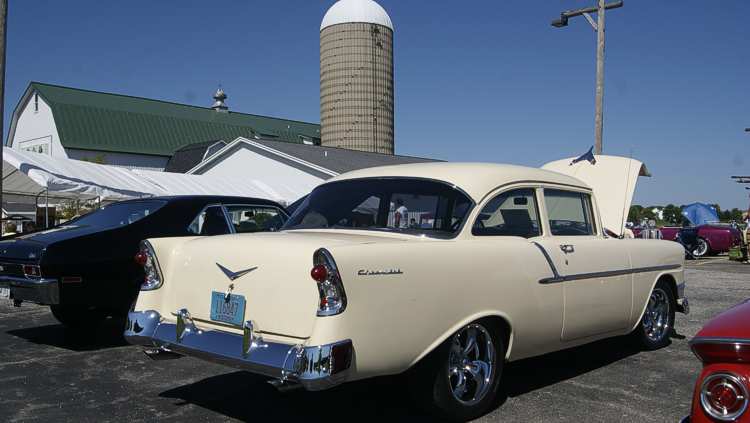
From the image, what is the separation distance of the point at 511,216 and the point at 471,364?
3.73ft

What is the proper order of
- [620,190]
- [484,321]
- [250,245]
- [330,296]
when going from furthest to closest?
[620,190]
[484,321]
[250,245]
[330,296]

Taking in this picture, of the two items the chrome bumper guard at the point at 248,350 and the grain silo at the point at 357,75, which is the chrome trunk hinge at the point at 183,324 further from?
the grain silo at the point at 357,75

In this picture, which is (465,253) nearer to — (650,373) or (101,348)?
(650,373)

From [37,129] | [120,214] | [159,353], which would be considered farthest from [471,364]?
[37,129]

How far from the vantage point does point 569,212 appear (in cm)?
573

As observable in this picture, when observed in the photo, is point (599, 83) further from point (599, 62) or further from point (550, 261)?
point (550, 261)

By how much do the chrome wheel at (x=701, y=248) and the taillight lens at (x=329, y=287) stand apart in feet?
68.8

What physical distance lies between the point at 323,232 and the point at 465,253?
1013 millimetres

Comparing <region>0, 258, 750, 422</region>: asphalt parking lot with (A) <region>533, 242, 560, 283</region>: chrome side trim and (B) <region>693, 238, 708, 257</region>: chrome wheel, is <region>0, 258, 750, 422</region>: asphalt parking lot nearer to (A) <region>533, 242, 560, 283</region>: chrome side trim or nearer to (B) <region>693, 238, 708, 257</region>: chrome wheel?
(A) <region>533, 242, 560, 283</region>: chrome side trim

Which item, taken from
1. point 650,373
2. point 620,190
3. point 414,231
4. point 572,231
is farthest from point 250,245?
point 620,190

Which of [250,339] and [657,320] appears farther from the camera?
[657,320]

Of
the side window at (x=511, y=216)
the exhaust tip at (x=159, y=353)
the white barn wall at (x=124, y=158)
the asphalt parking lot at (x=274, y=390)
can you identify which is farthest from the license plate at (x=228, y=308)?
the white barn wall at (x=124, y=158)

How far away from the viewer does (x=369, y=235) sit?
4527mm

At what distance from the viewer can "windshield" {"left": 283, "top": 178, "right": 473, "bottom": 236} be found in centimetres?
466
